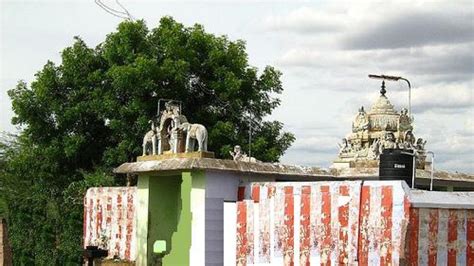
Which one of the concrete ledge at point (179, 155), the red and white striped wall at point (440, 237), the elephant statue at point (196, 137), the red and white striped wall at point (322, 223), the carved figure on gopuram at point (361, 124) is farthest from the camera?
the carved figure on gopuram at point (361, 124)

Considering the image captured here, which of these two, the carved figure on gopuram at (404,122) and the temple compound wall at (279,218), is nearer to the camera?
the temple compound wall at (279,218)

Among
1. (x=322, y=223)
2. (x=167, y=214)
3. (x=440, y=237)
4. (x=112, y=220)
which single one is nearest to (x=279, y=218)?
(x=322, y=223)

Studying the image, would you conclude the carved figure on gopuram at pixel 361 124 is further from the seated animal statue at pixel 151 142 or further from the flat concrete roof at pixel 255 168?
the seated animal statue at pixel 151 142

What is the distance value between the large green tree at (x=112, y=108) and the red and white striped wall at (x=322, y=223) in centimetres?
970

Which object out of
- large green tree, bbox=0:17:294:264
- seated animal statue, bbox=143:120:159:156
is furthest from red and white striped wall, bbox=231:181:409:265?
large green tree, bbox=0:17:294:264

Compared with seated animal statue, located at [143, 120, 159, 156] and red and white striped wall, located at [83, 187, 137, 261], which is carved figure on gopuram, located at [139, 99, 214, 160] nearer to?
seated animal statue, located at [143, 120, 159, 156]

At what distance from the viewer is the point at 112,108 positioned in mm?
23266

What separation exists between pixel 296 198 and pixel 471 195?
103 inches

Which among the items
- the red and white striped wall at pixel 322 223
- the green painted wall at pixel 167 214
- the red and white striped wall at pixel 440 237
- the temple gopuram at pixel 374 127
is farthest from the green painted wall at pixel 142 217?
the temple gopuram at pixel 374 127

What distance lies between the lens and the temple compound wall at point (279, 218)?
34.6ft

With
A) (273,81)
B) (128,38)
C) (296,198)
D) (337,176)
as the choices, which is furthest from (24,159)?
(296,198)

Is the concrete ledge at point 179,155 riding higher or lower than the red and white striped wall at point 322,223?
higher

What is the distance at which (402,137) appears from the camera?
22531 millimetres

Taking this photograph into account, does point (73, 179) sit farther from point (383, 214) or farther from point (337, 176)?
point (383, 214)
